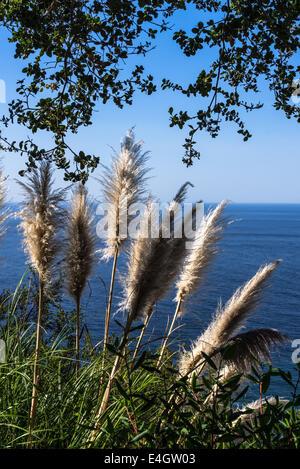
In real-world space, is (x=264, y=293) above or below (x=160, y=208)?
below

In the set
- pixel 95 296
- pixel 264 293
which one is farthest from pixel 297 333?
pixel 264 293

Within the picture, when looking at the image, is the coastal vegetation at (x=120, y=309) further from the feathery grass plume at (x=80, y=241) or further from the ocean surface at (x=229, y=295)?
the ocean surface at (x=229, y=295)

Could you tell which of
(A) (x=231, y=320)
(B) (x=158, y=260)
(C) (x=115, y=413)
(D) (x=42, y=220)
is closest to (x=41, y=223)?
(D) (x=42, y=220)

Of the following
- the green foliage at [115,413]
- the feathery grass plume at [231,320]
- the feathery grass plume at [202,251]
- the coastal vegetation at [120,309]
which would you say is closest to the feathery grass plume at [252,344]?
the coastal vegetation at [120,309]

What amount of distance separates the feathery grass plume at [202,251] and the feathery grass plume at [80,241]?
0.62m

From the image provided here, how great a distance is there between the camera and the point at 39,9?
8.98 ft

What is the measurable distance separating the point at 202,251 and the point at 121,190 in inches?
28.7

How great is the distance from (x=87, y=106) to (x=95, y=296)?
71.7 ft

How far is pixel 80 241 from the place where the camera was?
2676 millimetres

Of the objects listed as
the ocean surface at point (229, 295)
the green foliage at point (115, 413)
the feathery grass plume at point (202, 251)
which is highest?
the feathery grass plume at point (202, 251)

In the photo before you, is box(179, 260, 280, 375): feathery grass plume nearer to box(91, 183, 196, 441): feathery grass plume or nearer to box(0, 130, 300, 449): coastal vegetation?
box(0, 130, 300, 449): coastal vegetation

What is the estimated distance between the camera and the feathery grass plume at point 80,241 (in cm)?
265

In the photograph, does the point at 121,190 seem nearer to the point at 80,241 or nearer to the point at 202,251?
the point at 80,241

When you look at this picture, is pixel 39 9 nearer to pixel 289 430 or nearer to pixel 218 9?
pixel 218 9
